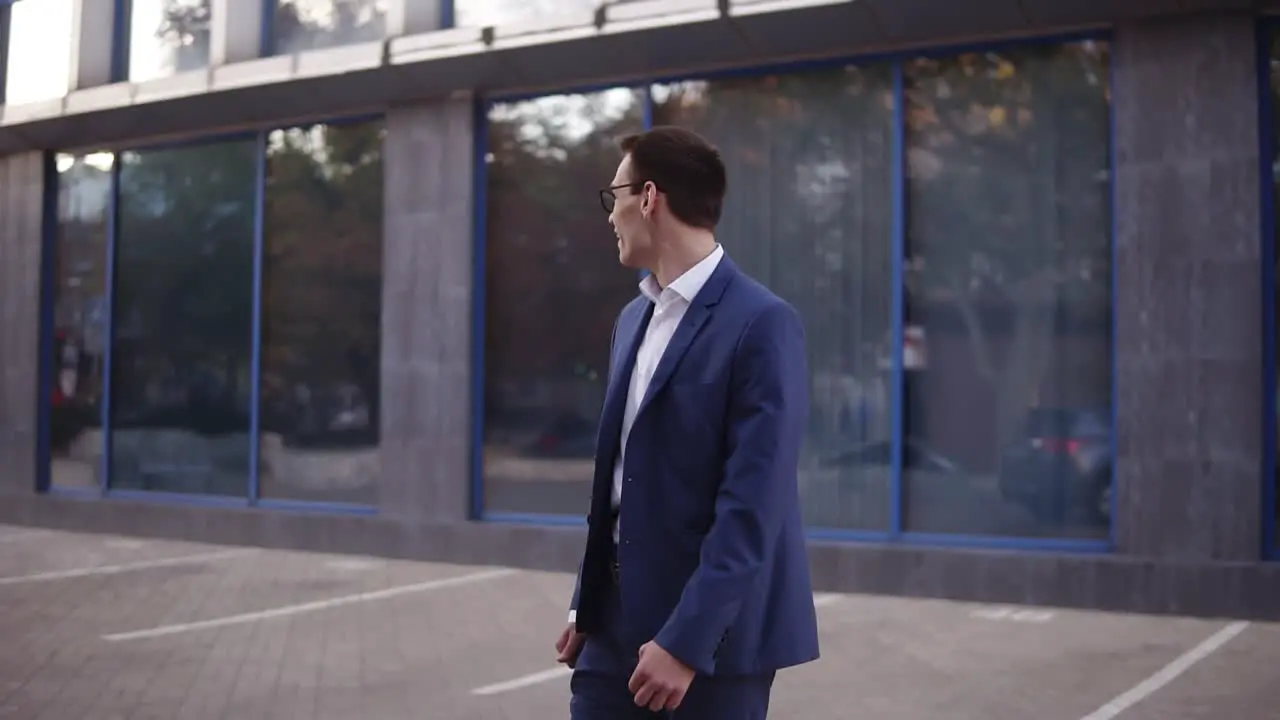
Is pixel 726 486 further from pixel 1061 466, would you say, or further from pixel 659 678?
pixel 1061 466

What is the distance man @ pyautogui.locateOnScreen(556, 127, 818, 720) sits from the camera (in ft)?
8.59

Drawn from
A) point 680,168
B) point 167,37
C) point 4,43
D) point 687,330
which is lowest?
point 687,330

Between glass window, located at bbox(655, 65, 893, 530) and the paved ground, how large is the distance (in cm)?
115

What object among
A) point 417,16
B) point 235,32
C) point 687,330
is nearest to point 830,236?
point 417,16

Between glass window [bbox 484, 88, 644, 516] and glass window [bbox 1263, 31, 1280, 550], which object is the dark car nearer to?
glass window [bbox 1263, 31, 1280, 550]

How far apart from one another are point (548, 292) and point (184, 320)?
443 centimetres

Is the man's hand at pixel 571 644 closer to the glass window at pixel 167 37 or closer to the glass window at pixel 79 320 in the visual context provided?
the glass window at pixel 167 37

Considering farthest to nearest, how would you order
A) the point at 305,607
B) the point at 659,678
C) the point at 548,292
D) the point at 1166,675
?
the point at 548,292
the point at 305,607
the point at 1166,675
the point at 659,678

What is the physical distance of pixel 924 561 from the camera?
10.1 metres

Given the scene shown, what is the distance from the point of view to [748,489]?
2.63 meters

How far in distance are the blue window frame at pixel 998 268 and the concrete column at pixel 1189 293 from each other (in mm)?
273

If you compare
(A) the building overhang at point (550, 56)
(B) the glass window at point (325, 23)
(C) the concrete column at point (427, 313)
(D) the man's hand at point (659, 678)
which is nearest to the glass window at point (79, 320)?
(A) the building overhang at point (550, 56)

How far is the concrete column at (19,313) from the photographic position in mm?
15273

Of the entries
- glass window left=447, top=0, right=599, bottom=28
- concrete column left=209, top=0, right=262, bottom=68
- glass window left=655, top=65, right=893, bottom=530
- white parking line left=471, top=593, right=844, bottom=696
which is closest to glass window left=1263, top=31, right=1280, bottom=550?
glass window left=655, top=65, right=893, bottom=530
